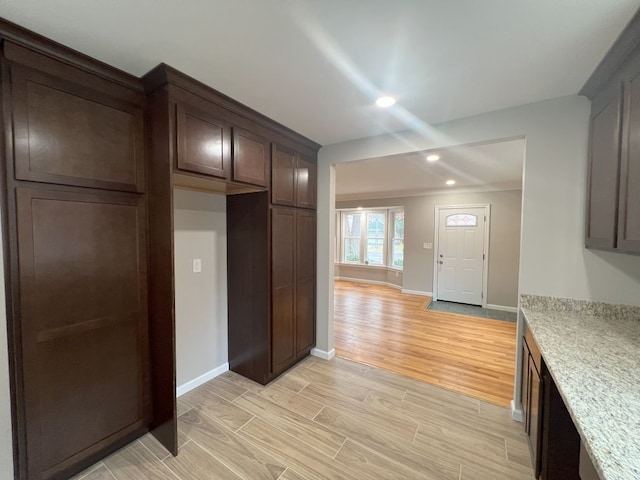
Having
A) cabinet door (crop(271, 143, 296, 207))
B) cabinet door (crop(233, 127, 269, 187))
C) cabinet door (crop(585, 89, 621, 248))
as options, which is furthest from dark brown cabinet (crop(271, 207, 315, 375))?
cabinet door (crop(585, 89, 621, 248))

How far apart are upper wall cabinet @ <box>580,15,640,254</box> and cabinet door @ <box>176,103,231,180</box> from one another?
2.32 metres

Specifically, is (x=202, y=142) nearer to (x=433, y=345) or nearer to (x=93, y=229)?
(x=93, y=229)

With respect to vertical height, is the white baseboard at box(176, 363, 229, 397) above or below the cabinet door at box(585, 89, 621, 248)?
below

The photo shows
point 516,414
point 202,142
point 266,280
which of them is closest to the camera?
point 202,142

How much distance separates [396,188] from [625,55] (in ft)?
14.4

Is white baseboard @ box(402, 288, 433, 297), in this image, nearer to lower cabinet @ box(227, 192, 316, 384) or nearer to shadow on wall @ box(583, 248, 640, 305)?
lower cabinet @ box(227, 192, 316, 384)

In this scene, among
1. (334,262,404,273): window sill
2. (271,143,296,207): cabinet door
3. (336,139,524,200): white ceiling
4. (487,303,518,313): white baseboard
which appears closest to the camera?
(271,143,296,207): cabinet door

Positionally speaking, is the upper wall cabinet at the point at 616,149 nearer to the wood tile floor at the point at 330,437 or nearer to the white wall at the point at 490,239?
the wood tile floor at the point at 330,437

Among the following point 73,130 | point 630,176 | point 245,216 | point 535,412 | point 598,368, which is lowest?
point 535,412

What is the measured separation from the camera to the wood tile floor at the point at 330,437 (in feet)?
5.31

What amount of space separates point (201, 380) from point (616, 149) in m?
3.51

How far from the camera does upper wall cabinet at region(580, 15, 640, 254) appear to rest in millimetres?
1231

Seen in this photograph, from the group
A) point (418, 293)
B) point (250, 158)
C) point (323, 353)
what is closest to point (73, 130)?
point (250, 158)

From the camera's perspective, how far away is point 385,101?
6.34 ft
